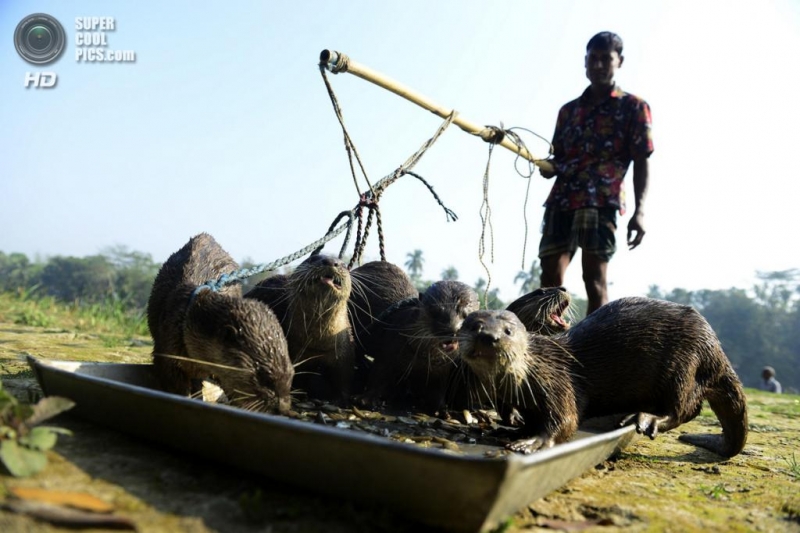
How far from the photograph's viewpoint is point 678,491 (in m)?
2.29

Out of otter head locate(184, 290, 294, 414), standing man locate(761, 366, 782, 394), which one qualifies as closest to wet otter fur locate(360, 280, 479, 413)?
otter head locate(184, 290, 294, 414)

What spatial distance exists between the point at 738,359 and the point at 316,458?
6287cm

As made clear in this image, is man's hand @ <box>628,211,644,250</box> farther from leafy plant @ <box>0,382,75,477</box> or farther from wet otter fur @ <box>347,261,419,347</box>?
leafy plant @ <box>0,382,75,477</box>

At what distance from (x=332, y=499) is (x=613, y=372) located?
6.44ft

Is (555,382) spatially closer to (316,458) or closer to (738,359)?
(316,458)

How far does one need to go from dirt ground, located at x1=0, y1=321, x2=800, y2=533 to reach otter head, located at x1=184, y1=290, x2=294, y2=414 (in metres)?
0.58

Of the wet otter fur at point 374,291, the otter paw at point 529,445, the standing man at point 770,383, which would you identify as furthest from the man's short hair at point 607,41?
the standing man at point 770,383

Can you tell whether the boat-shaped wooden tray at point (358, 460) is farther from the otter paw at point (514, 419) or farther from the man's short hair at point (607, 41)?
the man's short hair at point (607, 41)

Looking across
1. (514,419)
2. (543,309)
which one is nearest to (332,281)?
(514,419)

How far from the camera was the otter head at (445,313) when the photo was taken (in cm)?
316

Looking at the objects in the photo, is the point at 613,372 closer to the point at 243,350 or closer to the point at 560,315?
the point at 560,315

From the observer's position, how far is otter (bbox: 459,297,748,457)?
2.68 meters

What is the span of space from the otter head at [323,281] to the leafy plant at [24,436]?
1771mm

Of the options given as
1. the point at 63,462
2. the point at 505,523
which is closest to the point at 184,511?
the point at 63,462
